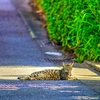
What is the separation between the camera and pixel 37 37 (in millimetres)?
17734

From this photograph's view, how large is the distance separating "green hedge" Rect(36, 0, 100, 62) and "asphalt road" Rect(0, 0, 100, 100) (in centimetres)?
92

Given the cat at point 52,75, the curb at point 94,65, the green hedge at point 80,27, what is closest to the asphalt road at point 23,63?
the cat at point 52,75

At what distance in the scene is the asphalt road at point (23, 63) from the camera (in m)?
8.75

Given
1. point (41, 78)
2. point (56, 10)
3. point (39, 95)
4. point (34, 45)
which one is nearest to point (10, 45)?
point (34, 45)

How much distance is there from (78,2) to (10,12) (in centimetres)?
973

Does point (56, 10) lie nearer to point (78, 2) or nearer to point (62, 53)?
point (62, 53)

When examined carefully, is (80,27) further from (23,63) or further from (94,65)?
(23,63)

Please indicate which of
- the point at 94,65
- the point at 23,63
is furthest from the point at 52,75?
the point at 23,63

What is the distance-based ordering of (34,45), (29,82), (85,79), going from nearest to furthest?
(29,82)
(85,79)
(34,45)

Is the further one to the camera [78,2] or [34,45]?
[34,45]

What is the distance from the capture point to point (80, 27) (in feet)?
43.5

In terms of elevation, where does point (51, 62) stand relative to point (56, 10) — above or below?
below

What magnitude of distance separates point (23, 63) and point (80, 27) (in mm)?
1806

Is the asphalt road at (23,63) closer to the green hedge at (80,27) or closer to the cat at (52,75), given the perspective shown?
the cat at (52,75)
